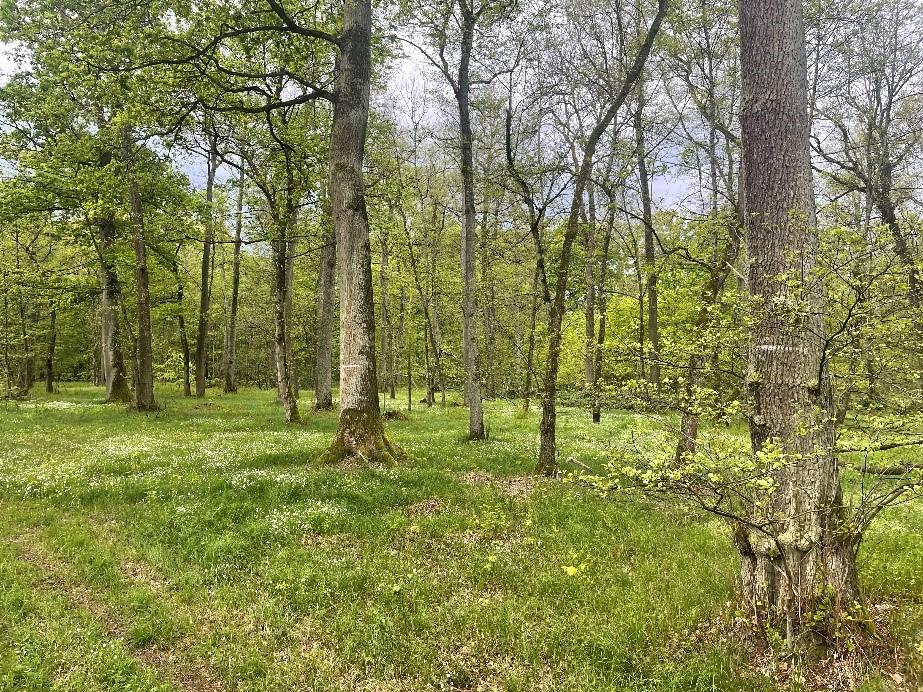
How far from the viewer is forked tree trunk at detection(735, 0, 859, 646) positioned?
489cm

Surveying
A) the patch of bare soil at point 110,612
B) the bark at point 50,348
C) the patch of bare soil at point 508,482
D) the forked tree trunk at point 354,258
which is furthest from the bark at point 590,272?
the bark at point 50,348

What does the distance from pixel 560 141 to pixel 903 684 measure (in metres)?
23.5

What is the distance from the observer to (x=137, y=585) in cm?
693

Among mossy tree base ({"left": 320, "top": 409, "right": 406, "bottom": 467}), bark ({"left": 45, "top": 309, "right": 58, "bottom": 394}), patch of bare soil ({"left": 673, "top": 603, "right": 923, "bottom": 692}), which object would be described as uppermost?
bark ({"left": 45, "top": 309, "right": 58, "bottom": 394})

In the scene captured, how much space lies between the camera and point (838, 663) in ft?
15.5

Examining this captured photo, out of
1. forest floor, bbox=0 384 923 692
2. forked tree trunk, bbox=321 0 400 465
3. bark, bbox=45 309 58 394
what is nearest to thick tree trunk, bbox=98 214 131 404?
forest floor, bbox=0 384 923 692

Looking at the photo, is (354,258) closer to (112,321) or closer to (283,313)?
(283,313)

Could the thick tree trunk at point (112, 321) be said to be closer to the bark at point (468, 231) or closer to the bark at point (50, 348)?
the bark at point (50, 348)

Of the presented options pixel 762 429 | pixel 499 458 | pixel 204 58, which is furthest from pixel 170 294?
pixel 762 429

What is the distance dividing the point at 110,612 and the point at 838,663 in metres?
8.62

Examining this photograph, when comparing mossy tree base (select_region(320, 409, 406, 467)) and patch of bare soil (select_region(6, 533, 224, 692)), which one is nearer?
patch of bare soil (select_region(6, 533, 224, 692))

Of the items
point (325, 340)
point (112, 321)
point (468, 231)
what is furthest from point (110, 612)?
point (112, 321)

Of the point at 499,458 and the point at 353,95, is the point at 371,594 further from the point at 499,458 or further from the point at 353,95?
the point at 353,95

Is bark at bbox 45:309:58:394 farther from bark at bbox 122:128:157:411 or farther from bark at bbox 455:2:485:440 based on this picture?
bark at bbox 455:2:485:440
